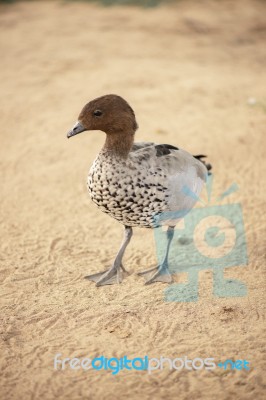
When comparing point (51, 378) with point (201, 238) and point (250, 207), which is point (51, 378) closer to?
point (201, 238)

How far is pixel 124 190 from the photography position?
3973 mm

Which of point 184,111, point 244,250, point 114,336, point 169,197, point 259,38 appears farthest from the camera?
point 259,38

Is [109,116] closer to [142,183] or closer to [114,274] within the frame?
[142,183]

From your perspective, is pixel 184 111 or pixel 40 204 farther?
pixel 184 111

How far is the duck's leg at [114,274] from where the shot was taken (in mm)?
4469

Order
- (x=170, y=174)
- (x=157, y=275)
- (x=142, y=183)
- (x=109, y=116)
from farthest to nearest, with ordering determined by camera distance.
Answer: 1. (x=157, y=275)
2. (x=170, y=174)
3. (x=142, y=183)
4. (x=109, y=116)

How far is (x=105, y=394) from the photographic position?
3326 millimetres

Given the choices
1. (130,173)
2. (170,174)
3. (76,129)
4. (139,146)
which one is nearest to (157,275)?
(170,174)

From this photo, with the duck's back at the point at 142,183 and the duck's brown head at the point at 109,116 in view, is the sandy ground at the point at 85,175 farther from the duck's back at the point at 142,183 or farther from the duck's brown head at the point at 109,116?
the duck's brown head at the point at 109,116

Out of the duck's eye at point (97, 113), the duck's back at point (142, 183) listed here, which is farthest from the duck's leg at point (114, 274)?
the duck's eye at point (97, 113)

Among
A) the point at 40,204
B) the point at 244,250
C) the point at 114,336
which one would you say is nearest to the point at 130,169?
the point at 114,336

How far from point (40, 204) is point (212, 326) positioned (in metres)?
2.60

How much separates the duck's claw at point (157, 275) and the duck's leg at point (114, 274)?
0.21 metres

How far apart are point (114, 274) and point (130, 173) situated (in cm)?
106
